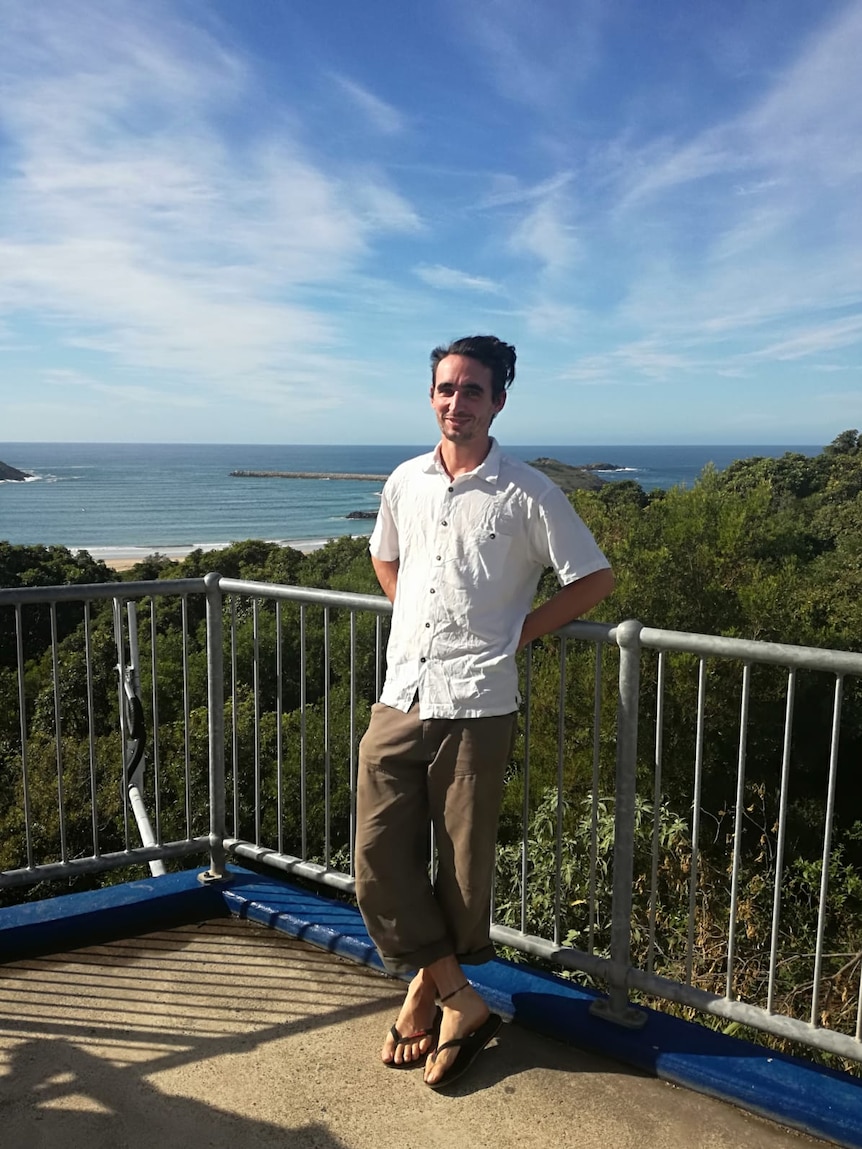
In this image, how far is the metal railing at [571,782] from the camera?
2768 millimetres

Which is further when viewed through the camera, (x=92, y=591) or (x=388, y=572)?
(x=92, y=591)

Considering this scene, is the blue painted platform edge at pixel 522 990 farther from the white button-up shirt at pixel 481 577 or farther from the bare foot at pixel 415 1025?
the white button-up shirt at pixel 481 577

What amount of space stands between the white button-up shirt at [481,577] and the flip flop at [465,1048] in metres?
0.94

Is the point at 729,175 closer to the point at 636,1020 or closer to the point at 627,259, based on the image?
the point at 627,259

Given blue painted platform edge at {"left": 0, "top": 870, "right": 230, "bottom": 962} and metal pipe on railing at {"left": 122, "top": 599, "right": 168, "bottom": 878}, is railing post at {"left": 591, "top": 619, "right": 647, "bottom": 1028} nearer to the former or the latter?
blue painted platform edge at {"left": 0, "top": 870, "right": 230, "bottom": 962}

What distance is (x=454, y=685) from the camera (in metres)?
2.54

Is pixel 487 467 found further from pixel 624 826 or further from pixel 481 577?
pixel 624 826

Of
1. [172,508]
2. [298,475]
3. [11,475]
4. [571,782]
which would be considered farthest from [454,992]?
[298,475]

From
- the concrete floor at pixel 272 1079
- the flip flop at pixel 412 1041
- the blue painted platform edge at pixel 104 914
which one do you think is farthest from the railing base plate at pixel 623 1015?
the blue painted platform edge at pixel 104 914

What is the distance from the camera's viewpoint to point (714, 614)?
51.5 feet

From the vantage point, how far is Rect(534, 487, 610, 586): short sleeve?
2.49 m

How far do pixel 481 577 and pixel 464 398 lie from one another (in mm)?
510

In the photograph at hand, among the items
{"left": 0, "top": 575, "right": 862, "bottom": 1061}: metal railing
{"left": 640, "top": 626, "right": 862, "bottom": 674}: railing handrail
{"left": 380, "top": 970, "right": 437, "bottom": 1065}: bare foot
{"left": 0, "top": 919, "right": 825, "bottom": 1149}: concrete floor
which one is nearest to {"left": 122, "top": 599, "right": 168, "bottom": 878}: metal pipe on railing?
{"left": 0, "top": 575, "right": 862, "bottom": 1061}: metal railing

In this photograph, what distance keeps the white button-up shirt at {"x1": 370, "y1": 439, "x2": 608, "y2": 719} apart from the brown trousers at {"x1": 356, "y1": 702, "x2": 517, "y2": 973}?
9 centimetres
